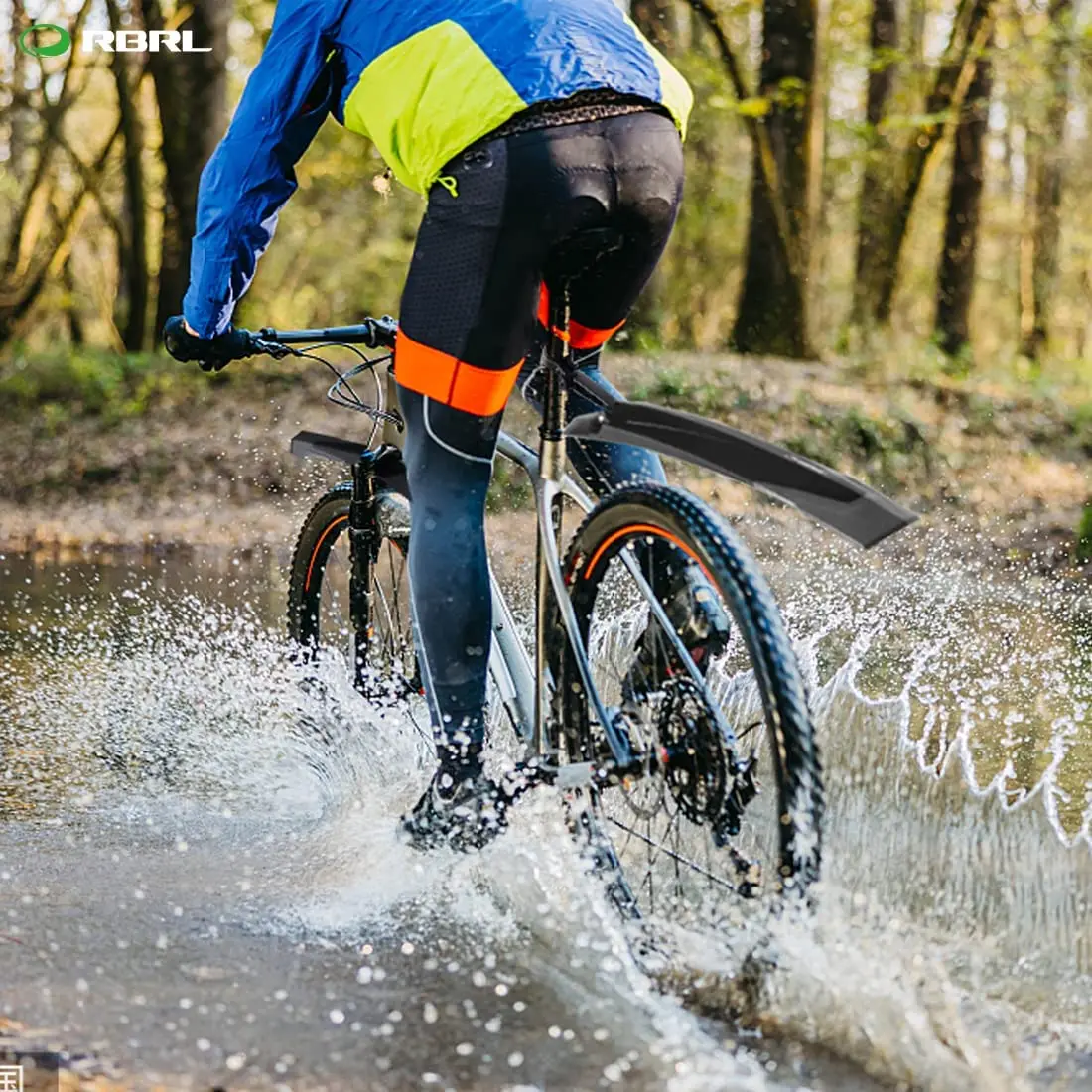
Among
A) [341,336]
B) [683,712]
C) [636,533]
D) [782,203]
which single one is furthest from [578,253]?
[782,203]

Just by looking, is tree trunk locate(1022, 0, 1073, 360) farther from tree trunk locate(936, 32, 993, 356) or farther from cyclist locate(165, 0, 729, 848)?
cyclist locate(165, 0, 729, 848)

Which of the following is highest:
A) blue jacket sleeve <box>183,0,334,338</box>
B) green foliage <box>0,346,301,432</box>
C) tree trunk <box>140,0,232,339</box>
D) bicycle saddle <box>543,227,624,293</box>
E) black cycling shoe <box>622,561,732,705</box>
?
tree trunk <box>140,0,232,339</box>

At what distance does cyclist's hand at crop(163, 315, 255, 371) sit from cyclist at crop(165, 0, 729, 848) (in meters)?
0.11

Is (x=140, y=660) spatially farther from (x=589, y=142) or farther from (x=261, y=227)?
(x=589, y=142)

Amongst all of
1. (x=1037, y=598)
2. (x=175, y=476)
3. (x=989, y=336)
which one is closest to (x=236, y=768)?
(x=1037, y=598)

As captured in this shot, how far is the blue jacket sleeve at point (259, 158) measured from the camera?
3.12 metres

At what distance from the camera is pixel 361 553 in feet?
13.3

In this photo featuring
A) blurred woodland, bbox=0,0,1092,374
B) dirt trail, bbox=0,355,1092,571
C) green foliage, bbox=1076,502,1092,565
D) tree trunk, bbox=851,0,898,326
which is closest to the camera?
green foliage, bbox=1076,502,1092,565

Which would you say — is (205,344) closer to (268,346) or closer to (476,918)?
(268,346)

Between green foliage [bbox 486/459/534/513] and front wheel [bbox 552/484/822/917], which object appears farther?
green foliage [bbox 486/459/534/513]

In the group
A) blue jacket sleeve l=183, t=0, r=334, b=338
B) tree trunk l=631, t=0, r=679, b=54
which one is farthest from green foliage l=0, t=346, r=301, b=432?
blue jacket sleeve l=183, t=0, r=334, b=338

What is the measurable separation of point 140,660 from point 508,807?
9.06 ft

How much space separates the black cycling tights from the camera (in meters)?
2.92

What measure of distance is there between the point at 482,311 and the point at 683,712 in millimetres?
904
